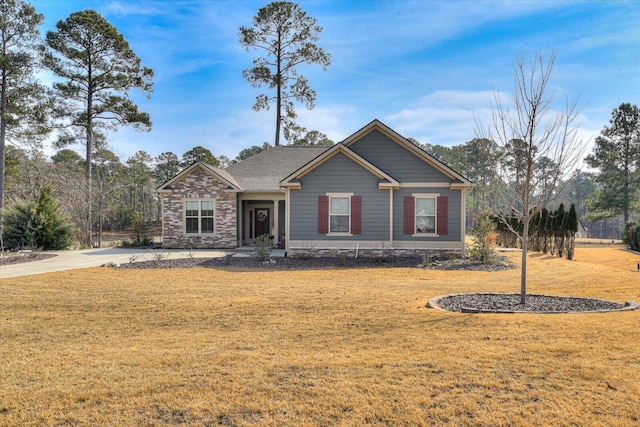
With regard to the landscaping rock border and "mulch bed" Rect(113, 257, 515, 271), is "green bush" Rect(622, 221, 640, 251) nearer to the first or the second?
"mulch bed" Rect(113, 257, 515, 271)

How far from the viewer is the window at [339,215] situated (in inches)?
623

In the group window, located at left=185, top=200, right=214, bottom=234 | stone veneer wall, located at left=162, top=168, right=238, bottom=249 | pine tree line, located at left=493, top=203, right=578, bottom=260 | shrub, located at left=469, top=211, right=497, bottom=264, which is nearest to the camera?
shrub, located at left=469, top=211, right=497, bottom=264

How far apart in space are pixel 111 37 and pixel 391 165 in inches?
709

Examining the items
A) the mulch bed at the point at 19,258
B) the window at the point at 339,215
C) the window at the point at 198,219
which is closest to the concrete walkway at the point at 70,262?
the mulch bed at the point at 19,258

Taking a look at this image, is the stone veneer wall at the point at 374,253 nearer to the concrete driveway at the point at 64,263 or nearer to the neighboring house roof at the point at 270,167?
the concrete driveway at the point at 64,263

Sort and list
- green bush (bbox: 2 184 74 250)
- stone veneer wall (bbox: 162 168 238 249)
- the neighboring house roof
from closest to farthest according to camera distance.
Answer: green bush (bbox: 2 184 74 250), stone veneer wall (bbox: 162 168 238 249), the neighboring house roof

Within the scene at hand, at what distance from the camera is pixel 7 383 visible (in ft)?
12.7

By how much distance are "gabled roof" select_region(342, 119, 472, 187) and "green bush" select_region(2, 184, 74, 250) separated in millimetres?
14581

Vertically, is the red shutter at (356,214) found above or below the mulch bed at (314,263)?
above

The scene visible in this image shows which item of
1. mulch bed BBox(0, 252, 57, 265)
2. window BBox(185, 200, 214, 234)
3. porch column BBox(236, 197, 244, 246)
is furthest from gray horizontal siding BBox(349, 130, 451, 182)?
mulch bed BBox(0, 252, 57, 265)

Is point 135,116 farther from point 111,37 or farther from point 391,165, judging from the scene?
point 391,165

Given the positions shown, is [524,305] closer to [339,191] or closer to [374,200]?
[374,200]

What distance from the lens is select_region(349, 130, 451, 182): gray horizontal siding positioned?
1589cm

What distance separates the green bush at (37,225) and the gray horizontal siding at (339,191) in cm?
1203
